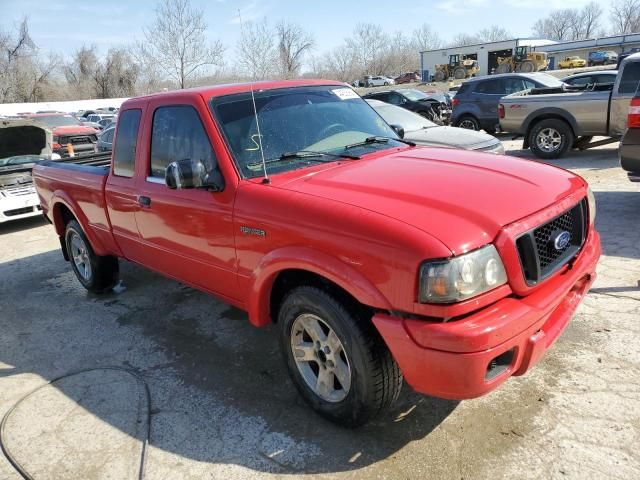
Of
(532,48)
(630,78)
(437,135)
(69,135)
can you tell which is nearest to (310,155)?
(437,135)

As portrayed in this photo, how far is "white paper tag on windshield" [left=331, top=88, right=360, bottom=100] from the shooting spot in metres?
4.13

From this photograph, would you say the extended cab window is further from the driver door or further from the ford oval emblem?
the ford oval emblem

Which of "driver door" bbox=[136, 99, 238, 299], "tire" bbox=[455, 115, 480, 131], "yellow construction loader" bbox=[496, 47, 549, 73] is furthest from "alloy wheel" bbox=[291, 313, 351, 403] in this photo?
"yellow construction loader" bbox=[496, 47, 549, 73]

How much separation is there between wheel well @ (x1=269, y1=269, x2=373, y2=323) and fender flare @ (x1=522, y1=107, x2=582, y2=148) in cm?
902

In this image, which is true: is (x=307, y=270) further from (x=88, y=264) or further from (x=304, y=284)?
(x=88, y=264)

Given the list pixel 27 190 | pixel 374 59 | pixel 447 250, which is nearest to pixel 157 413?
pixel 447 250

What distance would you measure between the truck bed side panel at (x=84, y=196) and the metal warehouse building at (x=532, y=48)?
62248 millimetres

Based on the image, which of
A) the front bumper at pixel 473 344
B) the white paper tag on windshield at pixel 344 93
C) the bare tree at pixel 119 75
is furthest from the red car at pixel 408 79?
the front bumper at pixel 473 344

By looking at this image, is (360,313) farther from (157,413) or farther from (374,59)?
(374,59)

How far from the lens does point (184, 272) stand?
392cm

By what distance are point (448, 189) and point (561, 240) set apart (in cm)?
68

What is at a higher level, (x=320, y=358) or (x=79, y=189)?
(x=79, y=189)

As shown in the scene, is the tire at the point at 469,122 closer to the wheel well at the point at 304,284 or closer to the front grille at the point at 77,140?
the front grille at the point at 77,140

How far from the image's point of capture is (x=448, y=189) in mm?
2783
